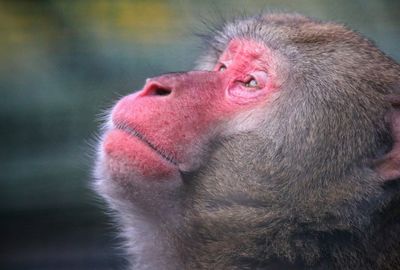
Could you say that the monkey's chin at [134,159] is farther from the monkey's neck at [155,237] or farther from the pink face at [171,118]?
the monkey's neck at [155,237]

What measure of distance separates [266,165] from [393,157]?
1.13ft

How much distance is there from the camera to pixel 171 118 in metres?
2.83

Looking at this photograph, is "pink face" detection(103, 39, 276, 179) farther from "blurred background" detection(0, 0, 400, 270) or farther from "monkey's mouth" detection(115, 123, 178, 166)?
"blurred background" detection(0, 0, 400, 270)

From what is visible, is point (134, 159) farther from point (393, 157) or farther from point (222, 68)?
point (393, 157)

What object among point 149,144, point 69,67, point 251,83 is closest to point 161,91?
point 149,144

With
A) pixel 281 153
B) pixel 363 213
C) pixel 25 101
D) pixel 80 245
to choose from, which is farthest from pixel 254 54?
pixel 80 245

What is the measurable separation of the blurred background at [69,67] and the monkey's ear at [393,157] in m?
0.84

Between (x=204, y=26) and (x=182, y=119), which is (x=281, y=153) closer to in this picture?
(x=182, y=119)

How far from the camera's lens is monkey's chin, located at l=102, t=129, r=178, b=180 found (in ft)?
9.23

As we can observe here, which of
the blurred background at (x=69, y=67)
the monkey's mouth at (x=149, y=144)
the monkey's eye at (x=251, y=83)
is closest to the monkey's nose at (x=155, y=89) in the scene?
the monkey's mouth at (x=149, y=144)

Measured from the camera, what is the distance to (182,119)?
284 centimetres

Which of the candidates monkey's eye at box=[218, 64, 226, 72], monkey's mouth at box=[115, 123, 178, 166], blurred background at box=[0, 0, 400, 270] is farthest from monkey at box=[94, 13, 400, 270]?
blurred background at box=[0, 0, 400, 270]

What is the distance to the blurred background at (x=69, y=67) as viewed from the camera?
369 centimetres

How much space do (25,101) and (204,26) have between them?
689 millimetres
